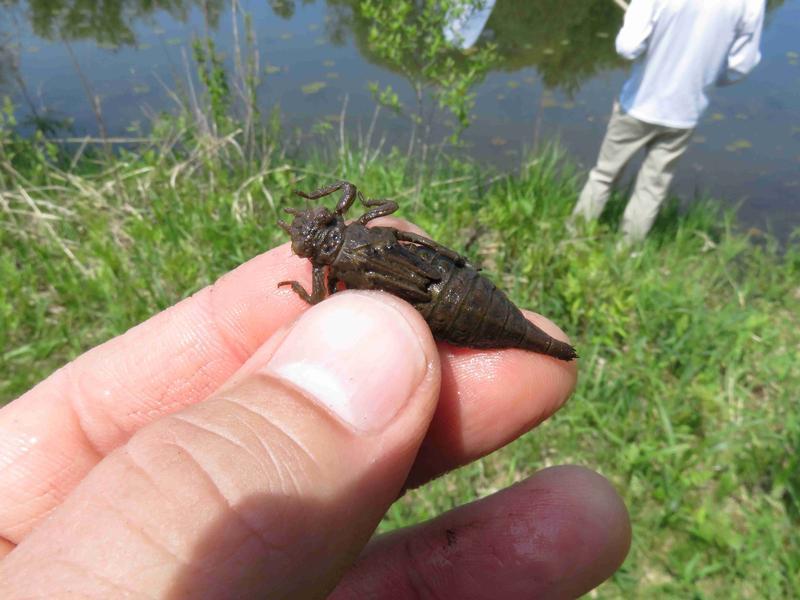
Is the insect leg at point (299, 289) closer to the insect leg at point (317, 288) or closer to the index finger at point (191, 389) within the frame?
the insect leg at point (317, 288)

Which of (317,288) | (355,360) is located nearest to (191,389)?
(317,288)

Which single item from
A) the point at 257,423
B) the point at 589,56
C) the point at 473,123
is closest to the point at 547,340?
the point at 257,423

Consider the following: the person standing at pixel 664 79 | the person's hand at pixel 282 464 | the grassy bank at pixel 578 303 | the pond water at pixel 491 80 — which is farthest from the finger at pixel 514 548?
the pond water at pixel 491 80

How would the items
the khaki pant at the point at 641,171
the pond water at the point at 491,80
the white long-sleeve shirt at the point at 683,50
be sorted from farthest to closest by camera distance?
the pond water at the point at 491,80 → the khaki pant at the point at 641,171 → the white long-sleeve shirt at the point at 683,50

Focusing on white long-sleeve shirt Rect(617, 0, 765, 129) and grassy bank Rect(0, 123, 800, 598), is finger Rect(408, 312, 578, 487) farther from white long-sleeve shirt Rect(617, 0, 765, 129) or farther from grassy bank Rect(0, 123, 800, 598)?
white long-sleeve shirt Rect(617, 0, 765, 129)

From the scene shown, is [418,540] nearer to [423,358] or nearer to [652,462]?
[423,358]

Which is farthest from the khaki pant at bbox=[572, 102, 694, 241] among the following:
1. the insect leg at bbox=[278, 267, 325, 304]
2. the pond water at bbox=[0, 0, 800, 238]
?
the insect leg at bbox=[278, 267, 325, 304]
